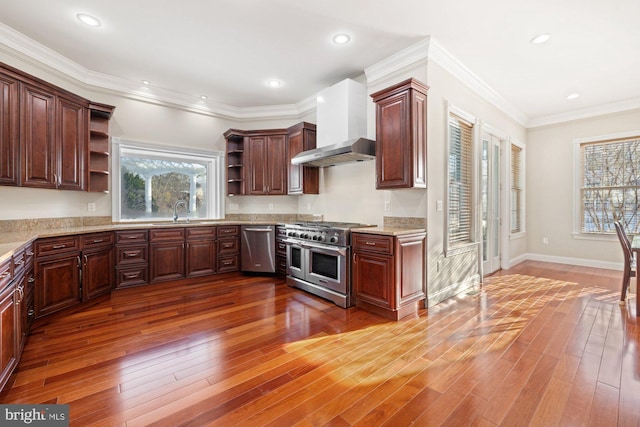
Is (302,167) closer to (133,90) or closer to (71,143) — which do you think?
(133,90)

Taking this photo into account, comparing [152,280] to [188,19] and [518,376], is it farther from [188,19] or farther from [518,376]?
[518,376]

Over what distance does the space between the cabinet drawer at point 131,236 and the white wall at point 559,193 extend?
23.8 feet

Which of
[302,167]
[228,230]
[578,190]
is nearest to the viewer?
[302,167]

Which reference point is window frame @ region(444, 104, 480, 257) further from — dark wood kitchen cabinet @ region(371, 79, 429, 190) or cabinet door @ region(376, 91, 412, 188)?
cabinet door @ region(376, 91, 412, 188)

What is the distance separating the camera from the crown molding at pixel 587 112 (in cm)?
488

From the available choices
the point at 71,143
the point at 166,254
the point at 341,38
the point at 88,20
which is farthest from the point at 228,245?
the point at 341,38

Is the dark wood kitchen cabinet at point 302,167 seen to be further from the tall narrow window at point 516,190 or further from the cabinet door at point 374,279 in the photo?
the tall narrow window at point 516,190

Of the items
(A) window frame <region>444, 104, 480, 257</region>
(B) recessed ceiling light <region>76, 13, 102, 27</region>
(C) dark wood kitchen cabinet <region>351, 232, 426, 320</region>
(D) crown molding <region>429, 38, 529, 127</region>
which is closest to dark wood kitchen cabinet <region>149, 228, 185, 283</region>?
(B) recessed ceiling light <region>76, 13, 102, 27</region>

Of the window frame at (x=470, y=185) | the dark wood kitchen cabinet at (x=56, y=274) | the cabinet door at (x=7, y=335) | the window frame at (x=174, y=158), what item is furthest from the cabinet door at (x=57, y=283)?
the window frame at (x=470, y=185)

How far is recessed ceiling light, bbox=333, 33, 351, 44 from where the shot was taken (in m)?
3.13

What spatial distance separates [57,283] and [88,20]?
2735 mm

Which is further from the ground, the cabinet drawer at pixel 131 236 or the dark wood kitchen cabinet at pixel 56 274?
the cabinet drawer at pixel 131 236

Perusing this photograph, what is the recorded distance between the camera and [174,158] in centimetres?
491

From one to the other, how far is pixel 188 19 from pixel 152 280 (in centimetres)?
338
